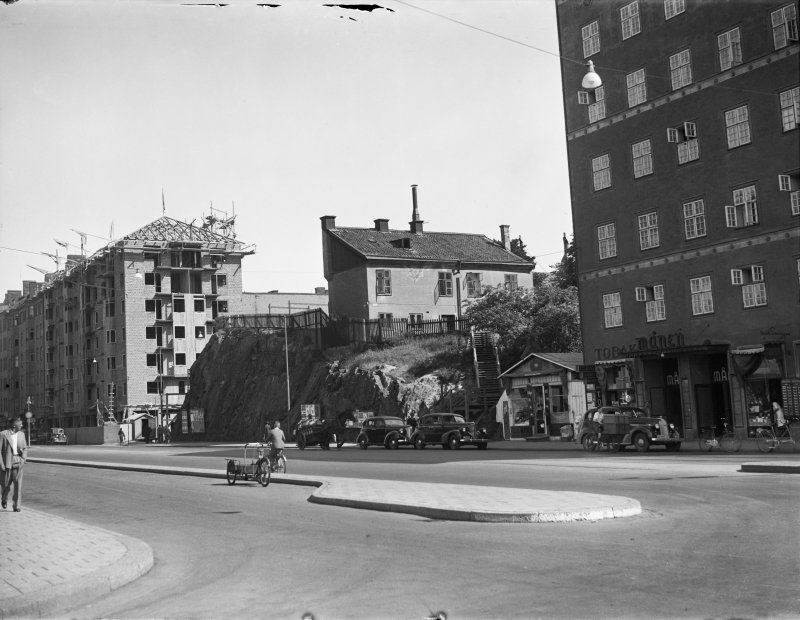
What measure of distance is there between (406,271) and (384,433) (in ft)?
85.4

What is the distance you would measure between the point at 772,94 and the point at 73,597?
107ft

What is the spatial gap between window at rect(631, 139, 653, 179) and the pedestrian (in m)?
30.4

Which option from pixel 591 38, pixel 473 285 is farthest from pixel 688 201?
pixel 473 285

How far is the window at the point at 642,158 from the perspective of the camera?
40.4 meters

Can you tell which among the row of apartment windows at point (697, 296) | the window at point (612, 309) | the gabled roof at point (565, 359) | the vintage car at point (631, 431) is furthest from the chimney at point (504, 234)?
the vintage car at point (631, 431)

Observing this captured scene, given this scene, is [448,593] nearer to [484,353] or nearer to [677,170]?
[677,170]

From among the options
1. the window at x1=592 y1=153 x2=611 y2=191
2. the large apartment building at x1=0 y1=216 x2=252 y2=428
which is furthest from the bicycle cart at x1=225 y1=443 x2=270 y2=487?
the large apartment building at x1=0 y1=216 x2=252 y2=428

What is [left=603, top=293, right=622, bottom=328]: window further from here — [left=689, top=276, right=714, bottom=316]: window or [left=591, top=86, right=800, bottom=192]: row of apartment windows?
[left=591, top=86, right=800, bottom=192]: row of apartment windows

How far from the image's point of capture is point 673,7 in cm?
3866

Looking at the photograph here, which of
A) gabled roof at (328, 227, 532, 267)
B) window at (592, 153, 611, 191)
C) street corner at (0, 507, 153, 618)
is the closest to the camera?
street corner at (0, 507, 153, 618)

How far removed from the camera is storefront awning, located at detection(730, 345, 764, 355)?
34844mm

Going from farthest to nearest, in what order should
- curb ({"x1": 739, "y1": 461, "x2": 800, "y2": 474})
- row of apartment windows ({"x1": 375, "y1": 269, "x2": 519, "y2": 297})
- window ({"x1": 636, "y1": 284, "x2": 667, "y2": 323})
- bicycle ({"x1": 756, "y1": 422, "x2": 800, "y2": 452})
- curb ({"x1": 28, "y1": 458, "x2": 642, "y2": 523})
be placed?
row of apartment windows ({"x1": 375, "y1": 269, "x2": 519, "y2": 297}) < window ({"x1": 636, "y1": 284, "x2": 667, "y2": 323}) < bicycle ({"x1": 756, "y1": 422, "x2": 800, "y2": 452}) < curb ({"x1": 739, "y1": 461, "x2": 800, "y2": 474}) < curb ({"x1": 28, "y1": 458, "x2": 642, "y2": 523})

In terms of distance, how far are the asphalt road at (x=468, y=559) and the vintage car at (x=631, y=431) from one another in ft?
46.5

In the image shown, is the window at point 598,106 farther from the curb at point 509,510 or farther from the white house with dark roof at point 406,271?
the curb at point 509,510
